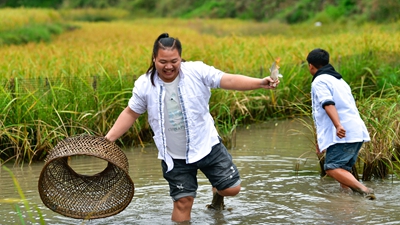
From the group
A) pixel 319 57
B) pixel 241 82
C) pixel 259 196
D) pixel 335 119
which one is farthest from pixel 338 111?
pixel 241 82

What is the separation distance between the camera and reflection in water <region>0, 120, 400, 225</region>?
5219 mm

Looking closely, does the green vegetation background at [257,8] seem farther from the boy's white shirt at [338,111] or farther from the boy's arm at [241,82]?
the boy's arm at [241,82]

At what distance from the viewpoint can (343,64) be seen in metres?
11.9

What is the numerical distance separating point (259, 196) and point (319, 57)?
54.6 inches

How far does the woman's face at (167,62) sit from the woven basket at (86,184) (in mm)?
703

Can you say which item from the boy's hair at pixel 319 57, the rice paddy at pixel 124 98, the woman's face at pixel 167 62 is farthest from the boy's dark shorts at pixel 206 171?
the rice paddy at pixel 124 98

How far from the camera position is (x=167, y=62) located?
4434 mm

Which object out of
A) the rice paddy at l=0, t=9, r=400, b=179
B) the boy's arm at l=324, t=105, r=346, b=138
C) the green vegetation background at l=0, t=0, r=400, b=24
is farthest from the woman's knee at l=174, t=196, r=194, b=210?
the green vegetation background at l=0, t=0, r=400, b=24

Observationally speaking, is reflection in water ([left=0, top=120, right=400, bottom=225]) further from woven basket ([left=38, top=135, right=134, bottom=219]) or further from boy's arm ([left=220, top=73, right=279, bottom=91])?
boy's arm ([left=220, top=73, right=279, bottom=91])

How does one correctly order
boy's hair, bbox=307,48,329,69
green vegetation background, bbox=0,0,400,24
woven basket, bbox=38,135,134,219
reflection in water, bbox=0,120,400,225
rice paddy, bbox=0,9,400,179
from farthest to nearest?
green vegetation background, bbox=0,0,400,24 < rice paddy, bbox=0,9,400,179 < boy's hair, bbox=307,48,329,69 < reflection in water, bbox=0,120,400,225 < woven basket, bbox=38,135,134,219

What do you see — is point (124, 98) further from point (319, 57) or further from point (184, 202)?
point (184, 202)

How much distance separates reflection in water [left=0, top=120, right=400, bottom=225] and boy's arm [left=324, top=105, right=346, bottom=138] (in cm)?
63

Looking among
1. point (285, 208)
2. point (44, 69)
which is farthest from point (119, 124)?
point (44, 69)

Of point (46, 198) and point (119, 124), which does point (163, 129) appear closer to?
point (119, 124)
